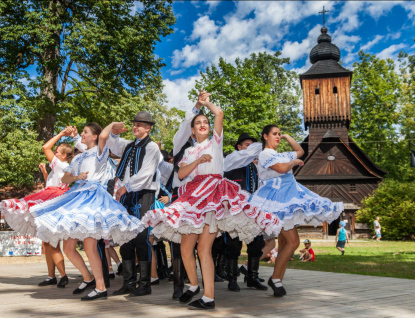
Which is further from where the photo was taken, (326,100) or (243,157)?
(326,100)

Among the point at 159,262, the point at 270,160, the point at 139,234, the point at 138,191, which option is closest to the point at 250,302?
the point at 139,234

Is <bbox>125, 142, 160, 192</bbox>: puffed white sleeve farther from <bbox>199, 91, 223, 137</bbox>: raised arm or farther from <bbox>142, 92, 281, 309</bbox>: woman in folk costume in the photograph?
<bbox>199, 91, 223, 137</bbox>: raised arm

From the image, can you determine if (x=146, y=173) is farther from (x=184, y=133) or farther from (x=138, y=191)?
(x=184, y=133)

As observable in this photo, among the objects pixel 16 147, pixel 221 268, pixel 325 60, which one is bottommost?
pixel 221 268

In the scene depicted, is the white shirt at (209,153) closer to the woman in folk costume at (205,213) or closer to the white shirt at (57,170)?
the woman in folk costume at (205,213)

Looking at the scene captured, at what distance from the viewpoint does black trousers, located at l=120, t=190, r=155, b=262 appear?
19.8ft

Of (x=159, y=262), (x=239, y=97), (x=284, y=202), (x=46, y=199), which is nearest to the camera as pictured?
(x=284, y=202)

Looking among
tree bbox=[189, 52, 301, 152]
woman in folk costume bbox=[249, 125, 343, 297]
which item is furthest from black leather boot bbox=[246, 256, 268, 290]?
tree bbox=[189, 52, 301, 152]

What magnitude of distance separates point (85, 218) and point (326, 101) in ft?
146

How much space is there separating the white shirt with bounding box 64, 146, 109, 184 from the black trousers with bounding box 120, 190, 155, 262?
48cm

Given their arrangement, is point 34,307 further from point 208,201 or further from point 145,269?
point 208,201

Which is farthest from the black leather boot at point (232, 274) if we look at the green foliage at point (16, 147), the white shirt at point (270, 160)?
the green foliage at point (16, 147)

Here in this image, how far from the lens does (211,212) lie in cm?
498

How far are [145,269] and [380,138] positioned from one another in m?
49.0
